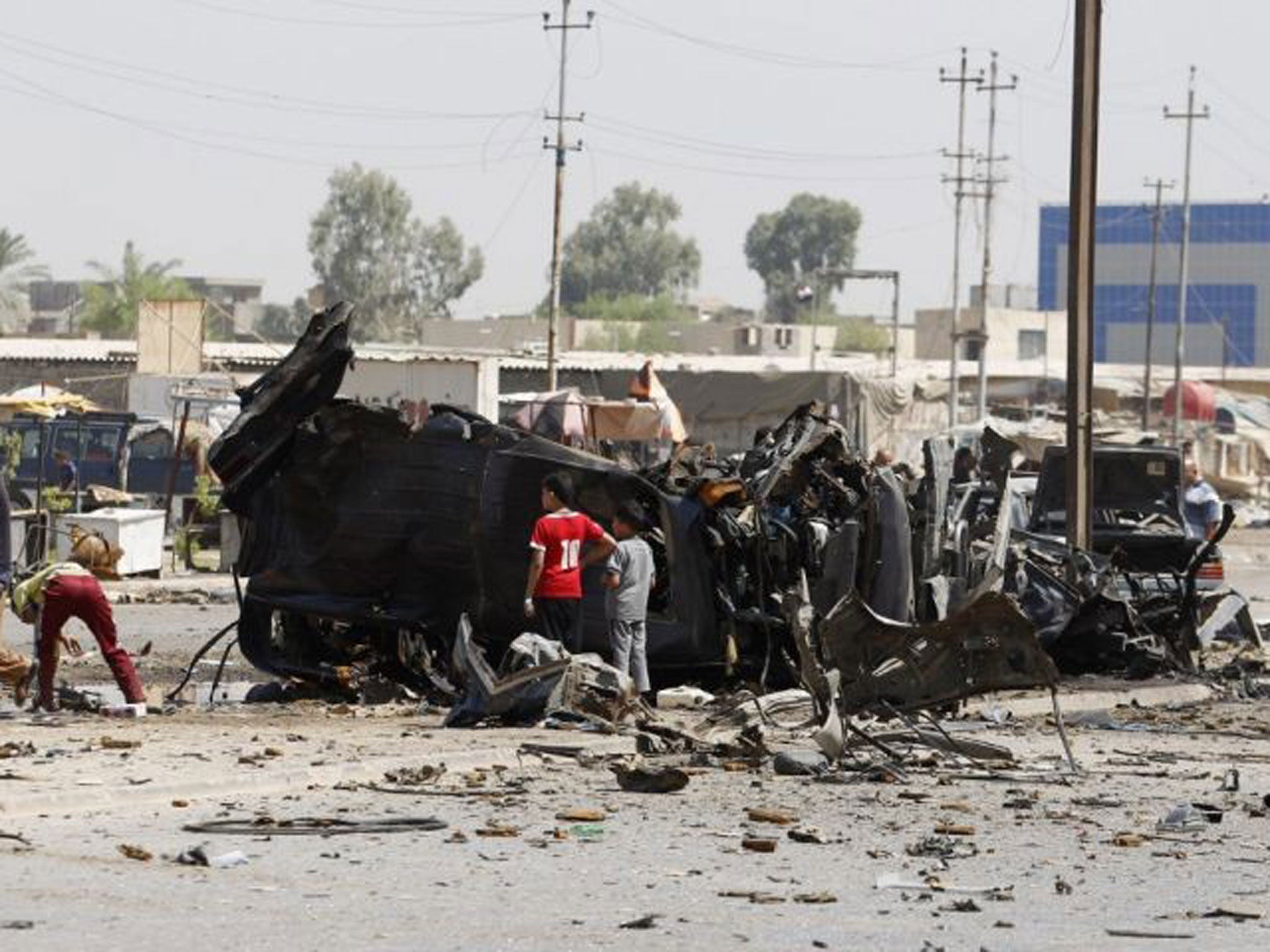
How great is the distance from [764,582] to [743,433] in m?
45.7

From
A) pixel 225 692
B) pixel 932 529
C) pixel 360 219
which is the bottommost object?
pixel 225 692

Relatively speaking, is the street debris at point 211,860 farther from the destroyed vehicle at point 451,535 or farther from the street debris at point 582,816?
the destroyed vehicle at point 451,535

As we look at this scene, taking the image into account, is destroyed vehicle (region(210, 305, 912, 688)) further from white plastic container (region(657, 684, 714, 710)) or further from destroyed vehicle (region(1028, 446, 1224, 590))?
destroyed vehicle (region(1028, 446, 1224, 590))

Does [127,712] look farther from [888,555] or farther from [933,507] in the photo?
[933,507]

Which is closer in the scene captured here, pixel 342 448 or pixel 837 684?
pixel 837 684

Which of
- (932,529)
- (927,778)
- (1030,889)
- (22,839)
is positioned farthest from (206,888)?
(932,529)

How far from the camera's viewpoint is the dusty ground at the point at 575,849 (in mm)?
9531

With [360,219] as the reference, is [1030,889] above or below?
below

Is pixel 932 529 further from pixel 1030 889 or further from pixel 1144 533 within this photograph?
pixel 1030 889

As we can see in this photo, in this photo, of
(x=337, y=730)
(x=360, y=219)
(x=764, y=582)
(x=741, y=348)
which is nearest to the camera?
(x=337, y=730)

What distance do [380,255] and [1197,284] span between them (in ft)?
173

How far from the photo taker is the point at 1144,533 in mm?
26672

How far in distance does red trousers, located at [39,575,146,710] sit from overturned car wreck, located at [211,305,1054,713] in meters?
2.30

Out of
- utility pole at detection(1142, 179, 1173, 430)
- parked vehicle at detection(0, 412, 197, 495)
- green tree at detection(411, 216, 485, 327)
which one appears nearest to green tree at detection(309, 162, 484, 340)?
green tree at detection(411, 216, 485, 327)
